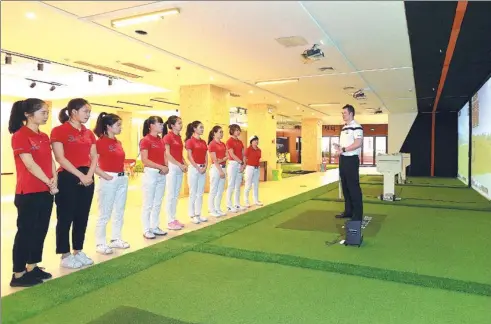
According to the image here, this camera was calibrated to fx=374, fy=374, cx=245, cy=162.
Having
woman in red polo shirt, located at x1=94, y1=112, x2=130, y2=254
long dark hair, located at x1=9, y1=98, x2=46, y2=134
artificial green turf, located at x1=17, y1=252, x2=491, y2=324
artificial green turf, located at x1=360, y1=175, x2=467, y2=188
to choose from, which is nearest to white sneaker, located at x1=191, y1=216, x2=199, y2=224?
woman in red polo shirt, located at x1=94, y1=112, x2=130, y2=254

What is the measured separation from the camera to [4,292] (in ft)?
9.91

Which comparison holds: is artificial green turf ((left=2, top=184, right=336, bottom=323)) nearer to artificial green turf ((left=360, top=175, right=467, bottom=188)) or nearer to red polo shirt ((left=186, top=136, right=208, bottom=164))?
red polo shirt ((left=186, top=136, right=208, bottom=164))

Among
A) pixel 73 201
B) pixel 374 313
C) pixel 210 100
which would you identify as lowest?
pixel 374 313

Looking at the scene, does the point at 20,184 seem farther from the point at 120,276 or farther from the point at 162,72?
the point at 162,72

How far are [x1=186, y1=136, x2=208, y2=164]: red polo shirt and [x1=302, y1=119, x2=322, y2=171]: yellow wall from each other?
46.1ft

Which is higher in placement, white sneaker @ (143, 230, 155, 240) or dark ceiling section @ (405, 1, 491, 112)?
dark ceiling section @ (405, 1, 491, 112)

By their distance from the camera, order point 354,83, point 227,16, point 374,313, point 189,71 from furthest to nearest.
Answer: point 354,83 < point 189,71 < point 227,16 < point 374,313

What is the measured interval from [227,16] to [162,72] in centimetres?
363

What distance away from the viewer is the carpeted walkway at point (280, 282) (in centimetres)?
268

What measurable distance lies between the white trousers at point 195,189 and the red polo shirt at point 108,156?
1706mm

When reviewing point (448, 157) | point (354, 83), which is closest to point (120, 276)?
point (354, 83)

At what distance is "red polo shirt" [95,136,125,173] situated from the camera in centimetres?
410

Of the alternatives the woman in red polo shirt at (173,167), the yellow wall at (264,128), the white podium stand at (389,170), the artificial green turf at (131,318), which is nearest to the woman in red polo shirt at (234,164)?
the woman in red polo shirt at (173,167)

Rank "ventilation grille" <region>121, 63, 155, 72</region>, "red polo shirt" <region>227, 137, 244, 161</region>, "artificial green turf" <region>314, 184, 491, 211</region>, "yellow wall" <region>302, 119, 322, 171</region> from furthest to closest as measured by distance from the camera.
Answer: "yellow wall" <region>302, 119, 322, 171</region> → "artificial green turf" <region>314, 184, 491, 211</region> → "ventilation grille" <region>121, 63, 155, 72</region> → "red polo shirt" <region>227, 137, 244, 161</region>
